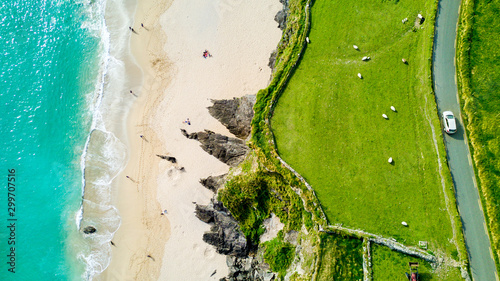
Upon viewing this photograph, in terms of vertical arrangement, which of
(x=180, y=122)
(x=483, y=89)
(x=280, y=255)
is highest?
(x=180, y=122)

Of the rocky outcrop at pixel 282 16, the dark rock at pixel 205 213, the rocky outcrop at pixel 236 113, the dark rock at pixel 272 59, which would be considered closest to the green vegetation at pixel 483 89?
the rocky outcrop at pixel 282 16

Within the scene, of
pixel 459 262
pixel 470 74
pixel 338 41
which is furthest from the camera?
pixel 338 41

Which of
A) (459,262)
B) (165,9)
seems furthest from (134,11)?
(459,262)

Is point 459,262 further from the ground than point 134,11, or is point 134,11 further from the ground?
point 134,11

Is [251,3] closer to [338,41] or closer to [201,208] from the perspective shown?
[338,41]

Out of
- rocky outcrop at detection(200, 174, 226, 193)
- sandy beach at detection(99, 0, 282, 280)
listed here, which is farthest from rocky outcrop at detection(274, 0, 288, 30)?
rocky outcrop at detection(200, 174, 226, 193)

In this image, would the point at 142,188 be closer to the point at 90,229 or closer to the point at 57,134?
the point at 90,229

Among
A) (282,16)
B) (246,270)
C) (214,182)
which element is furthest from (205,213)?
(282,16)
